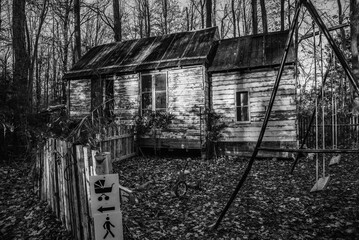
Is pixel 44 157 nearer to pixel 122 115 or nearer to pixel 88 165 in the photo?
pixel 88 165

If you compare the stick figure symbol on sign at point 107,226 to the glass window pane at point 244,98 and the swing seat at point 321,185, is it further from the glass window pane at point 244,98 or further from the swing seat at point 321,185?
the glass window pane at point 244,98

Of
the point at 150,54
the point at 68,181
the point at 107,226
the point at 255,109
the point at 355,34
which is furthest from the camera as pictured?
the point at 150,54

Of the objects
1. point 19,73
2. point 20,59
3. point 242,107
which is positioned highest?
point 20,59

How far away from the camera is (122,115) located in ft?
41.2

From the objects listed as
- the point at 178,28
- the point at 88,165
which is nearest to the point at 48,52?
the point at 178,28

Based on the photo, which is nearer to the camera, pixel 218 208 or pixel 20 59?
pixel 218 208

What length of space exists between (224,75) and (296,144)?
4.24 meters

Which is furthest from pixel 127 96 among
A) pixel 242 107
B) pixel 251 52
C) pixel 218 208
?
pixel 218 208

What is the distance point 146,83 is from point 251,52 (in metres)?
5.25

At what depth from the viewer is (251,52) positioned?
11312mm

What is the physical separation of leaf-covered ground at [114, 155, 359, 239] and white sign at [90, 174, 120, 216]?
1448 millimetres

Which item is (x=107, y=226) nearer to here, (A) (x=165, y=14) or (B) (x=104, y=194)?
(B) (x=104, y=194)

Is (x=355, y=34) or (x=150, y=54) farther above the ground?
(x=150, y=54)

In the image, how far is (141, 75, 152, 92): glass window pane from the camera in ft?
40.0
